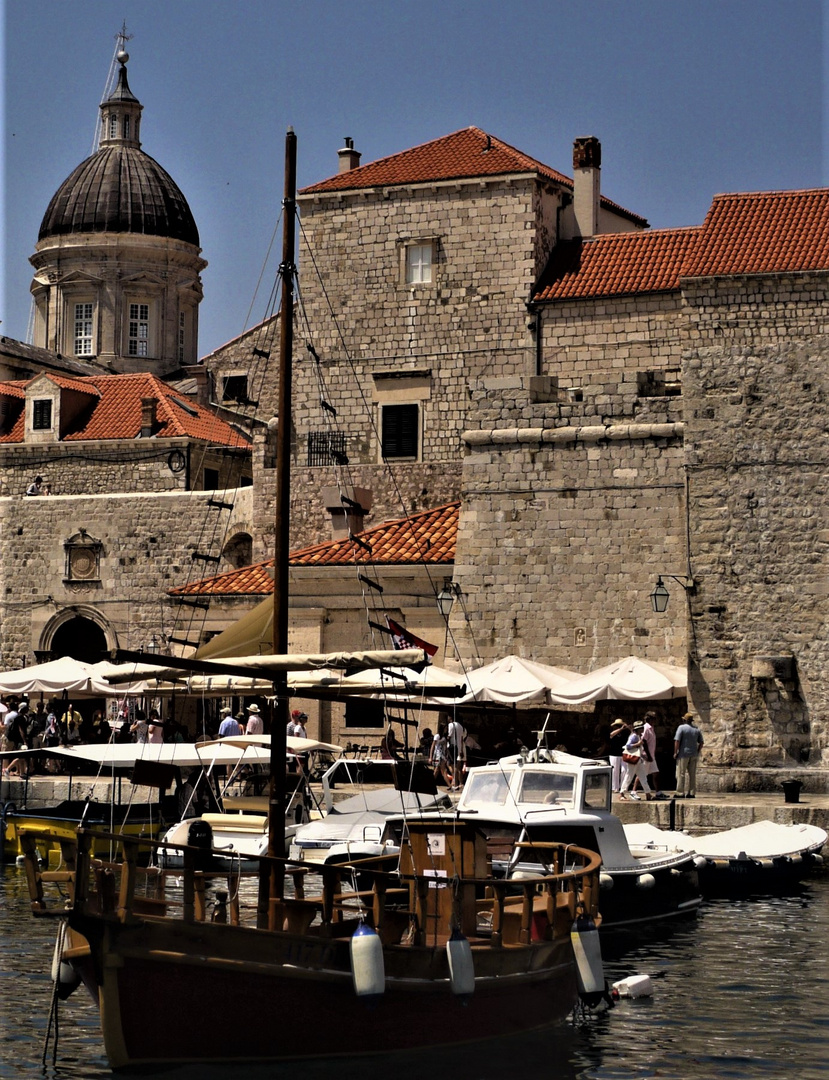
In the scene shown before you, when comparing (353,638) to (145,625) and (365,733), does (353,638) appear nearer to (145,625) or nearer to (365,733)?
(365,733)

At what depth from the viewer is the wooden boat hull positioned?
1267cm

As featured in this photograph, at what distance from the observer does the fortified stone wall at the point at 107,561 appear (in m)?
39.8

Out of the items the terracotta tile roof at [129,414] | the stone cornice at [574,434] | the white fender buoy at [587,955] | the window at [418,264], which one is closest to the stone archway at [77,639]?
the terracotta tile roof at [129,414]

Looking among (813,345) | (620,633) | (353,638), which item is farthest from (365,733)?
(813,345)

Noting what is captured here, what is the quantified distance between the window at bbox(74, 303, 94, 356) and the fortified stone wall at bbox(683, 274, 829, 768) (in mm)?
36350

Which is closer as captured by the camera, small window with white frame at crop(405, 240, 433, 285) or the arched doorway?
small window with white frame at crop(405, 240, 433, 285)

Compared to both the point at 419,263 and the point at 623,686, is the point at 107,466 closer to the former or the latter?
the point at 419,263

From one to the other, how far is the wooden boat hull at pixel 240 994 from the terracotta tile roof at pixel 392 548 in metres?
16.5

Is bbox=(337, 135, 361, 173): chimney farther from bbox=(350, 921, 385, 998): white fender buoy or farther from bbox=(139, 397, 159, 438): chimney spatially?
bbox=(350, 921, 385, 998): white fender buoy

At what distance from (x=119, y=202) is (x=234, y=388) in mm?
17335

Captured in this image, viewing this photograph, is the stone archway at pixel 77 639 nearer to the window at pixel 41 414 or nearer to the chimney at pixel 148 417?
the chimney at pixel 148 417

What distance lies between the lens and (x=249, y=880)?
76.5ft

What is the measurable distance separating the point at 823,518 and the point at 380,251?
13.2 meters

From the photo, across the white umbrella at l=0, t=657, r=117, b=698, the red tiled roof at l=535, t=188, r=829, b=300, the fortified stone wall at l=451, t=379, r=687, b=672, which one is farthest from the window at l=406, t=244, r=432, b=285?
the white umbrella at l=0, t=657, r=117, b=698
